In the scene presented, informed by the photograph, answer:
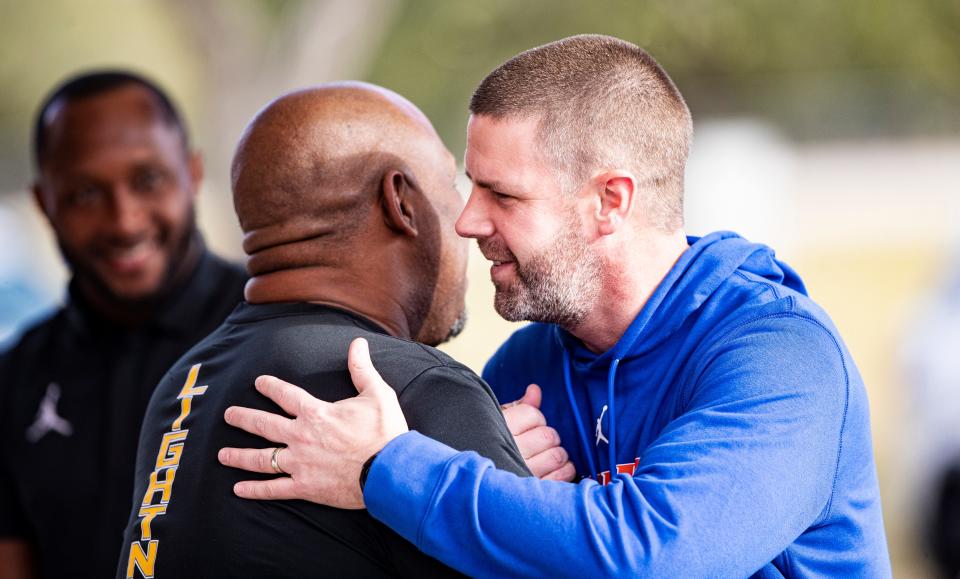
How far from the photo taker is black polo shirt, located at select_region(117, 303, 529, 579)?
7.79 feet

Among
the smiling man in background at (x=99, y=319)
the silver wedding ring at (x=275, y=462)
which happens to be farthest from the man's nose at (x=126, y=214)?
the silver wedding ring at (x=275, y=462)

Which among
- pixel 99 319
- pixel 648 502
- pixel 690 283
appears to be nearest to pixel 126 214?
pixel 99 319

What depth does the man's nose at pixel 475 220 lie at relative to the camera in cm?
283

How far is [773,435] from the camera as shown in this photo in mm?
2447

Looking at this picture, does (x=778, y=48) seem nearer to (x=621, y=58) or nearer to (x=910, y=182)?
(x=910, y=182)

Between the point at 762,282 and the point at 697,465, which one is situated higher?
Answer: the point at 762,282

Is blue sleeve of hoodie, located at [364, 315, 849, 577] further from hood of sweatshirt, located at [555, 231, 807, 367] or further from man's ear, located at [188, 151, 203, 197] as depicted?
man's ear, located at [188, 151, 203, 197]

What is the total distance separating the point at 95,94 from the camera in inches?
179

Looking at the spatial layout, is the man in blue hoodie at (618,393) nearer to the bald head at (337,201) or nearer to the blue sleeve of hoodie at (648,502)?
the blue sleeve of hoodie at (648,502)

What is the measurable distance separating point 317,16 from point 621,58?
425 inches

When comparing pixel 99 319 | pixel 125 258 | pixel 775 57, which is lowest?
pixel 99 319

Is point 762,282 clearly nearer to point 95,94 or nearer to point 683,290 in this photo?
point 683,290

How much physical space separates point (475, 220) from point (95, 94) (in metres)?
2.29

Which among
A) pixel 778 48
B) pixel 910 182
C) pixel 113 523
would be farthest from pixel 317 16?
pixel 778 48
